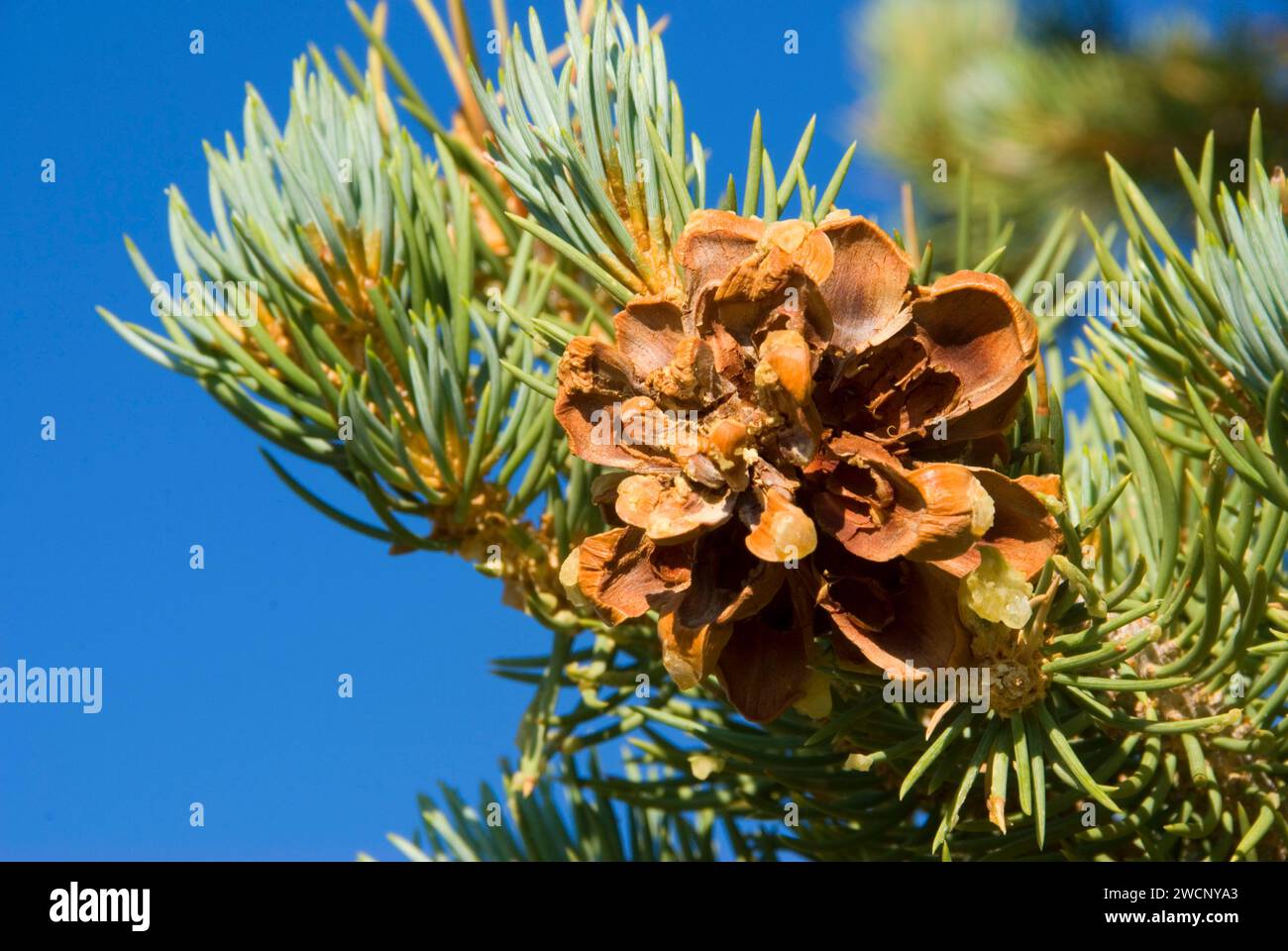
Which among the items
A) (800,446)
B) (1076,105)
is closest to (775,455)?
(800,446)

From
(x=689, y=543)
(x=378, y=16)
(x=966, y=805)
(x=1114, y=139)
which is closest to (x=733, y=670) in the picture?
(x=689, y=543)

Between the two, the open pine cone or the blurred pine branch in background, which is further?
the blurred pine branch in background

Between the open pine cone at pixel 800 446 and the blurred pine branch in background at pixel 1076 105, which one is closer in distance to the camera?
the open pine cone at pixel 800 446

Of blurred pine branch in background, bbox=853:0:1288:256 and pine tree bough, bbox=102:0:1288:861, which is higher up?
blurred pine branch in background, bbox=853:0:1288:256

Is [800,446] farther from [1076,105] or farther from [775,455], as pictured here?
[1076,105]

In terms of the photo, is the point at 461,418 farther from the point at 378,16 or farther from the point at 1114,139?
the point at 1114,139

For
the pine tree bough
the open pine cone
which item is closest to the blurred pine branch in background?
the pine tree bough

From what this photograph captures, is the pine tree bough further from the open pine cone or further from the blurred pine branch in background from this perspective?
the blurred pine branch in background

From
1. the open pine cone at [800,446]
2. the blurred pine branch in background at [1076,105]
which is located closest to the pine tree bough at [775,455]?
the open pine cone at [800,446]

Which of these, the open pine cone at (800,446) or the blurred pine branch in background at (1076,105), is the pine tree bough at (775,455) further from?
the blurred pine branch in background at (1076,105)
